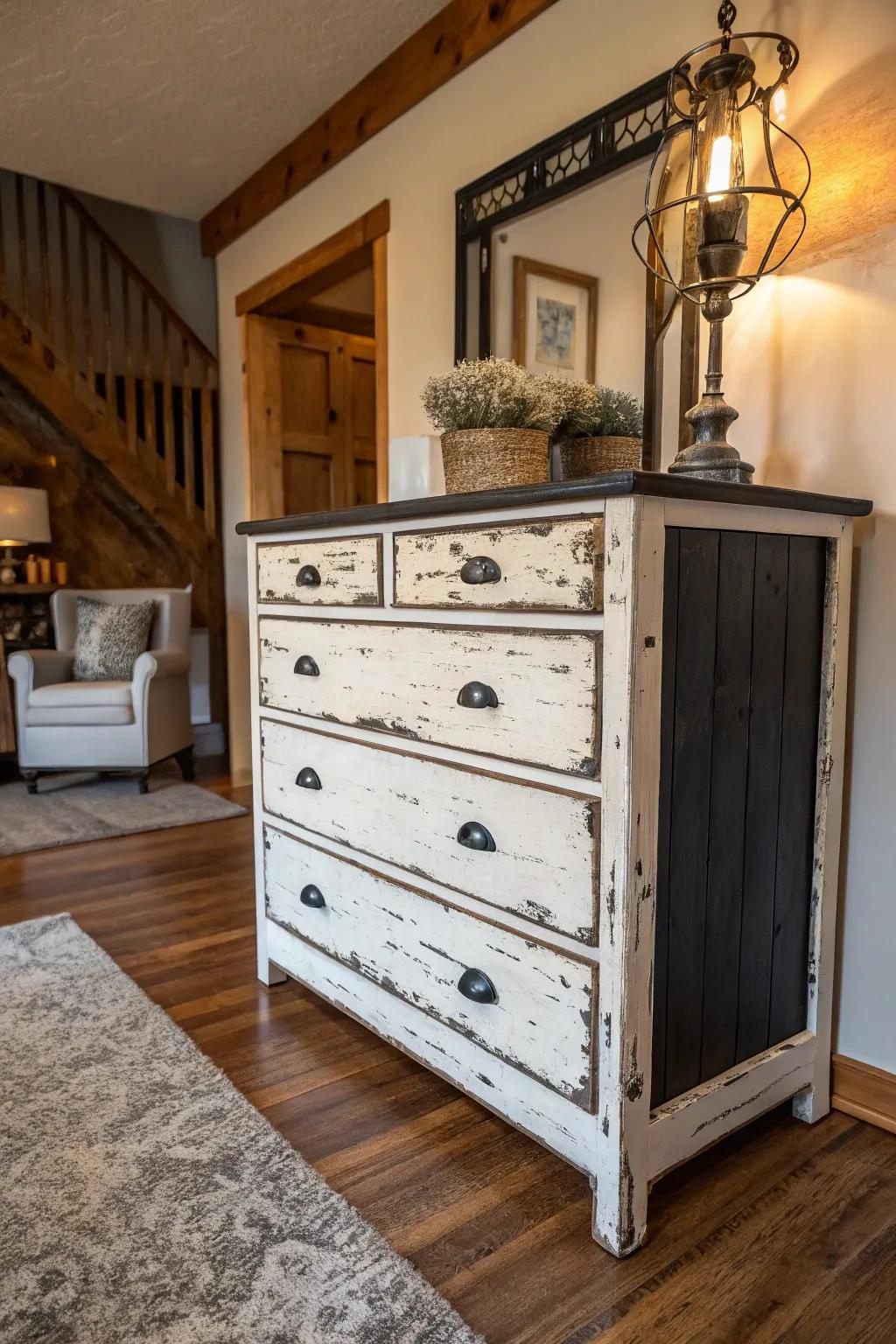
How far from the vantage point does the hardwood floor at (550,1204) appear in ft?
3.67

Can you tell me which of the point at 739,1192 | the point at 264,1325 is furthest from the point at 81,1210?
the point at 739,1192

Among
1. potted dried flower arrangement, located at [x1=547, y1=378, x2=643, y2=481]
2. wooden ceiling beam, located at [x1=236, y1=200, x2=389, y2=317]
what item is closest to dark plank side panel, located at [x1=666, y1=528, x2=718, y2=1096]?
potted dried flower arrangement, located at [x1=547, y1=378, x2=643, y2=481]

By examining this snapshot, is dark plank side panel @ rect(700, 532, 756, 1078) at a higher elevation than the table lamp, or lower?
lower

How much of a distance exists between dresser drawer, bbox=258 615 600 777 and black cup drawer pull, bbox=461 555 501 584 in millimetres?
81

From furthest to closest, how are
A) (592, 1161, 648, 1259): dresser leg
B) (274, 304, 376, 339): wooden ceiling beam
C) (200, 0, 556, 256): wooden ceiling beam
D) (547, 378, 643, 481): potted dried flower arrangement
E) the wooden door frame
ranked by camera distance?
(274, 304, 376, 339): wooden ceiling beam
the wooden door frame
(200, 0, 556, 256): wooden ceiling beam
(547, 378, 643, 481): potted dried flower arrangement
(592, 1161, 648, 1259): dresser leg

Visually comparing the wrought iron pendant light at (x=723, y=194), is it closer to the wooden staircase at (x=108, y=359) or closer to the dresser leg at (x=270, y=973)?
the dresser leg at (x=270, y=973)

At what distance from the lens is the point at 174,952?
7.30 ft

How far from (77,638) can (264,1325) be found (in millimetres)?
3628

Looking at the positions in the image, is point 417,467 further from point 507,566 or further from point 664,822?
point 664,822

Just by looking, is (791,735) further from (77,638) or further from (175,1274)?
(77,638)

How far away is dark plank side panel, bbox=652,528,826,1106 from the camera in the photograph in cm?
125

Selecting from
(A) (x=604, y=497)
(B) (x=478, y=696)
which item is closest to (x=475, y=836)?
(B) (x=478, y=696)

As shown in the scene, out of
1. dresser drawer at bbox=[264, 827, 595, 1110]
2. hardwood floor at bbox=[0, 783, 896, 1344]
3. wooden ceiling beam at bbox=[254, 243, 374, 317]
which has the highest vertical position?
wooden ceiling beam at bbox=[254, 243, 374, 317]

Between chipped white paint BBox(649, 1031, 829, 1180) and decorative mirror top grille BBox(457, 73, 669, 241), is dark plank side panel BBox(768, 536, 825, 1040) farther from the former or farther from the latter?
decorative mirror top grille BBox(457, 73, 669, 241)
